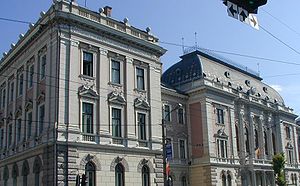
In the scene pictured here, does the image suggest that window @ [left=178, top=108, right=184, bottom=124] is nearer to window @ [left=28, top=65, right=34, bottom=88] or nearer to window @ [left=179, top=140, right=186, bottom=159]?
window @ [left=179, top=140, right=186, bottom=159]

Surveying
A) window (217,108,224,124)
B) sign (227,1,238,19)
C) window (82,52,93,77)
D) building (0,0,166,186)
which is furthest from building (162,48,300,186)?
sign (227,1,238,19)

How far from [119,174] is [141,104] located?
257 inches

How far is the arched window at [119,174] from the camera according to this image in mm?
33594

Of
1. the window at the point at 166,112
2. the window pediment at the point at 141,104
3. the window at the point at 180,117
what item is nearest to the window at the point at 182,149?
the window at the point at 180,117

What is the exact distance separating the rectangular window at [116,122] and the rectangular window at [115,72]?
2550mm

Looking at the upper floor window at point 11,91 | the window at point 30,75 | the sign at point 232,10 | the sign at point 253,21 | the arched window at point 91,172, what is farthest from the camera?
the upper floor window at point 11,91

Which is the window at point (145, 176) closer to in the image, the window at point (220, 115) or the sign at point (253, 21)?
the window at point (220, 115)

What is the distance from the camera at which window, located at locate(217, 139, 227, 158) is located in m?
50.1

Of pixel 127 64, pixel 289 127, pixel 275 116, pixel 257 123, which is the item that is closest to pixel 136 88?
pixel 127 64

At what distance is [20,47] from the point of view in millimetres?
38500

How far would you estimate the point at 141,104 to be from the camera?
3700cm

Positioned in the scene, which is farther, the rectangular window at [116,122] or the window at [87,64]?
the rectangular window at [116,122]

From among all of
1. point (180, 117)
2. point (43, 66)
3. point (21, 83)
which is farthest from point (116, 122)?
point (180, 117)

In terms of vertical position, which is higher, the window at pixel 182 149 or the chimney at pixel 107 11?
the chimney at pixel 107 11
